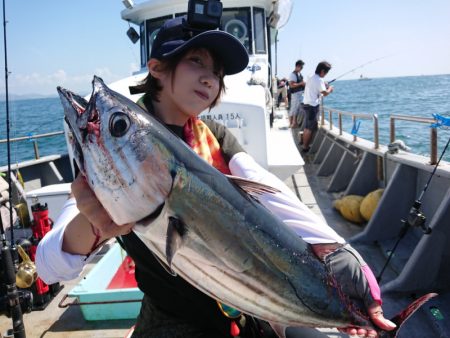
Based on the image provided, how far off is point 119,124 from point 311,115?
393 inches

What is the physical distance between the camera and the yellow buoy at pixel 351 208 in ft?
19.6

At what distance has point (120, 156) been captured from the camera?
1.23m

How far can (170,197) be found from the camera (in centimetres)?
127

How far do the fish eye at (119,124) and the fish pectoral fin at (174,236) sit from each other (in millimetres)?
333

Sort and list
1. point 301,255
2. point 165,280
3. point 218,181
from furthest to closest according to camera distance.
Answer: point 165,280, point 301,255, point 218,181

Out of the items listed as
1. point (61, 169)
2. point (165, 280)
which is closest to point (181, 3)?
point (61, 169)

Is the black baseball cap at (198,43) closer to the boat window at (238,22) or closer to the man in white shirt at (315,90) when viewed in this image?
the boat window at (238,22)

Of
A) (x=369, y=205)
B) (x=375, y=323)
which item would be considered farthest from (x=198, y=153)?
(x=369, y=205)

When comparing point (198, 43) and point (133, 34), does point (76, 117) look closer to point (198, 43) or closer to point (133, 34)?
point (198, 43)

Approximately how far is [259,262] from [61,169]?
884cm

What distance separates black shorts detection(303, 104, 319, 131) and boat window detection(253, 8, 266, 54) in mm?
3158

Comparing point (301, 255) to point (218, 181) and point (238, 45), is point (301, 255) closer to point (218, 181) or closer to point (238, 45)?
point (218, 181)

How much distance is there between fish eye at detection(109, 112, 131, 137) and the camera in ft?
4.09

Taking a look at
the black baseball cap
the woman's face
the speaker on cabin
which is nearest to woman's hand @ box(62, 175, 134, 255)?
the woman's face
